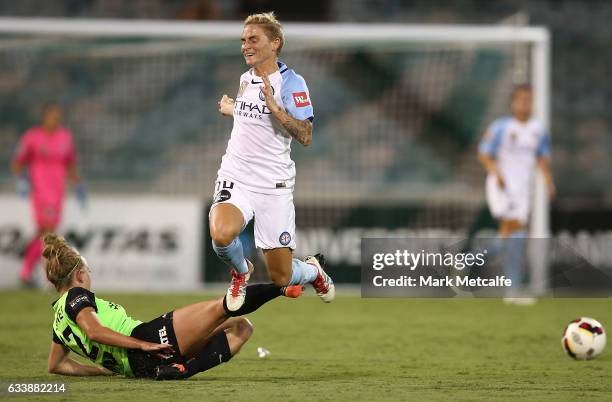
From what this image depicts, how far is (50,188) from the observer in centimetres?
1366

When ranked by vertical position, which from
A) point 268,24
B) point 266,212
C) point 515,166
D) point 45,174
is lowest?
point 266,212

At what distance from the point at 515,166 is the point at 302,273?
578cm

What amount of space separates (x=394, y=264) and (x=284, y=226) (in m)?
1.61

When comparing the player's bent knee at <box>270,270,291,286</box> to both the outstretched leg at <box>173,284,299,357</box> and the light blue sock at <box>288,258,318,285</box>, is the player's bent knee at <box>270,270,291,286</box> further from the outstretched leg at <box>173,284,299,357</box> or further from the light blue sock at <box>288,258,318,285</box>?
the outstretched leg at <box>173,284,299,357</box>

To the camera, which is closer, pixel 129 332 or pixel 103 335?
pixel 103 335

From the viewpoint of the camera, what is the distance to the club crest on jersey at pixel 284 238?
7.39 metres

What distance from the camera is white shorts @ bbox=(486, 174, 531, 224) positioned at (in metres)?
12.5

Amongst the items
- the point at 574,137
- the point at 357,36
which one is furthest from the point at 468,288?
the point at 574,137

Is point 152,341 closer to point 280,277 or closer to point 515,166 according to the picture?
point 280,277

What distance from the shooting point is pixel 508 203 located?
12.5m

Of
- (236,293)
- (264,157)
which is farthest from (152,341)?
(264,157)

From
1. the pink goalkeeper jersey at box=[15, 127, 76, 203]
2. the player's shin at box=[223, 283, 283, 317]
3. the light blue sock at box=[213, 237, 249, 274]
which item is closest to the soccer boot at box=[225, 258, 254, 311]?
the player's shin at box=[223, 283, 283, 317]

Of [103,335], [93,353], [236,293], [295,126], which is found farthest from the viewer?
[295,126]

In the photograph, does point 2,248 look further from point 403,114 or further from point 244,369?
point 244,369
